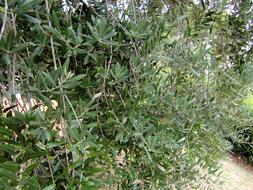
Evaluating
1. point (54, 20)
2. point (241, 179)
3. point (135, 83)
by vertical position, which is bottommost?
point (241, 179)

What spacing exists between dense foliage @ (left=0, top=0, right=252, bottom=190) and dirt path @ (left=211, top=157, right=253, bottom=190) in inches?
105

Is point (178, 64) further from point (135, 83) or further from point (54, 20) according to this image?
point (54, 20)

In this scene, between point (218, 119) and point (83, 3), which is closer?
point (83, 3)

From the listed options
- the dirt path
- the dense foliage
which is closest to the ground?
the dirt path

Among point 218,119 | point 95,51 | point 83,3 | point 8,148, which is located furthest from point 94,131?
point 218,119

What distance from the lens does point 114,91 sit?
1.02m

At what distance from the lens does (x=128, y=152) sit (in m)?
1.12

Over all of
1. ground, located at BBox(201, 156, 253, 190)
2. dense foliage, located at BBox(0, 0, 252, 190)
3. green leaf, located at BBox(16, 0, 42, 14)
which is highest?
green leaf, located at BBox(16, 0, 42, 14)

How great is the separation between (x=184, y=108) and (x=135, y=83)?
0.74ft

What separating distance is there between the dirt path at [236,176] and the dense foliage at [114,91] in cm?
266

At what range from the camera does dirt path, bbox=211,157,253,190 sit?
4.23 metres

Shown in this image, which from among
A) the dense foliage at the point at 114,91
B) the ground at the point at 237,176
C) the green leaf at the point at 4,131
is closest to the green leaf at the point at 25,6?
the dense foliage at the point at 114,91

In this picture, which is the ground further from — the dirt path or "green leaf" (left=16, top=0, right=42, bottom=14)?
"green leaf" (left=16, top=0, right=42, bottom=14)

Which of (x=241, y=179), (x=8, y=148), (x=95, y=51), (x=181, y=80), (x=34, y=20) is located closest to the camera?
(x=8, y=148)
